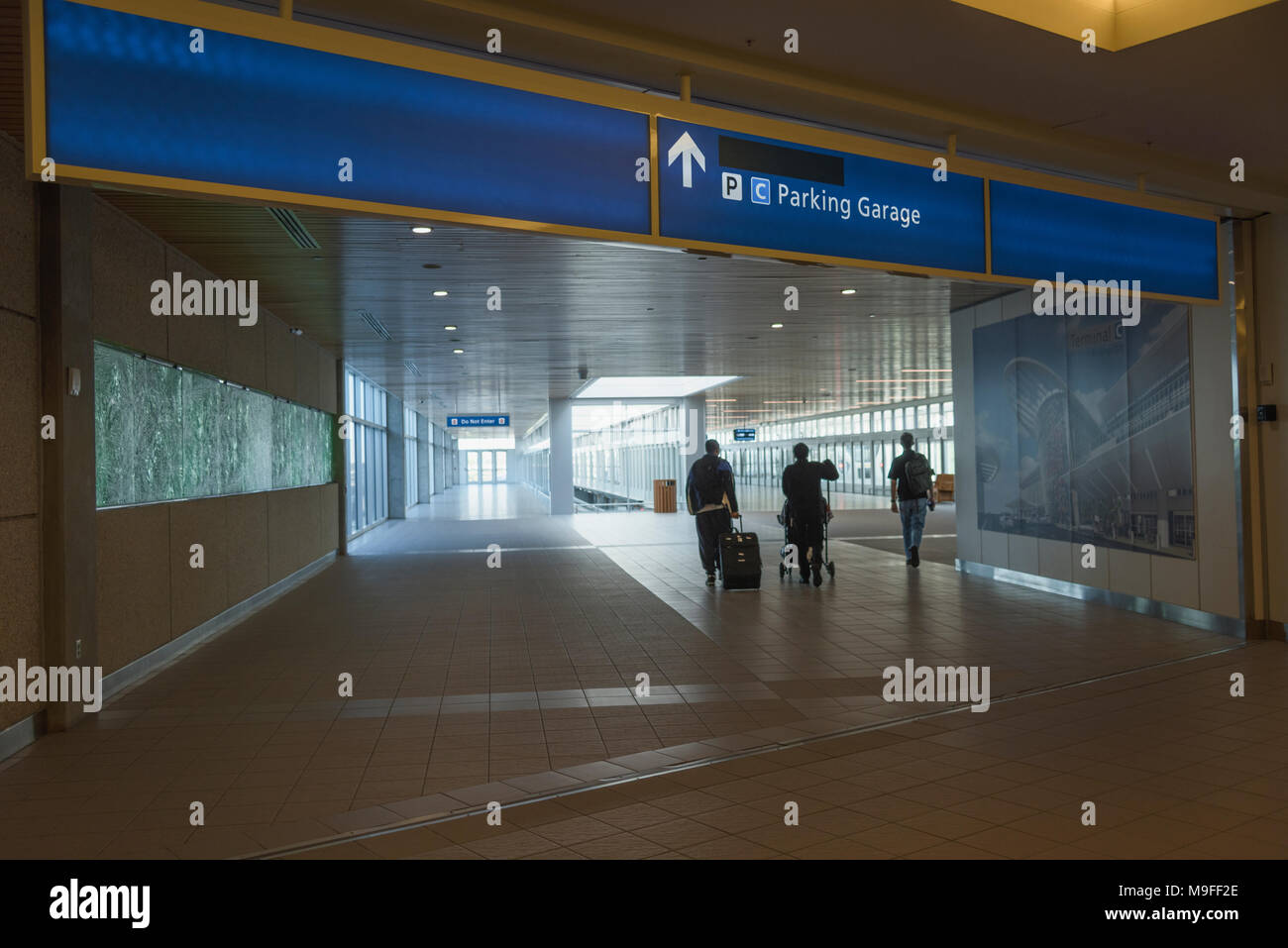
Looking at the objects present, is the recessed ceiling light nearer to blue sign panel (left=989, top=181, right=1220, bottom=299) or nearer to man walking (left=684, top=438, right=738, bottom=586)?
man walking (left=684, top=438, right=738, bottom=586)

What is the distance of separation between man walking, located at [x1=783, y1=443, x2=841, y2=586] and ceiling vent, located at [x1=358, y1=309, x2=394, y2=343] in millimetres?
5395

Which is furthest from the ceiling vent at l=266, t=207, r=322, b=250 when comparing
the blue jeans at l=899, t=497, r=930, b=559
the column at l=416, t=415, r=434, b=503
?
the column at l=416, t=415, r=434, b=503

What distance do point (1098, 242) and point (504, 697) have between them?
435cm

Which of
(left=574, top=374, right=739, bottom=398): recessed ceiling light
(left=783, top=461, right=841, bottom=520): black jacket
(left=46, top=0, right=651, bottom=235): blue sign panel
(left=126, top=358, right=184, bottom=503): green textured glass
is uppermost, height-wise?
(left=574, top=374, right=739, bottom=398): recessed ceiling light

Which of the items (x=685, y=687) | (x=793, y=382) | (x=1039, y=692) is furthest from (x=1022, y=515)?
(x=793, y=382)

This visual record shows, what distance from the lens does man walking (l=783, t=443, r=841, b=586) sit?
10984 mm

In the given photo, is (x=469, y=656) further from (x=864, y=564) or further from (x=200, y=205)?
(x=864, y=564)

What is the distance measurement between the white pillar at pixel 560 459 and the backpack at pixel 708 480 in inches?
593

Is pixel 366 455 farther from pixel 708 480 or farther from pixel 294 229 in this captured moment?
pixel 294 229

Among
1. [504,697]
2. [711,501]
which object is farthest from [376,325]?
[504,697]

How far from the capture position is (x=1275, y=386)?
24.2ft

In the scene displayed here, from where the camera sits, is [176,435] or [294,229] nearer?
[294,229]

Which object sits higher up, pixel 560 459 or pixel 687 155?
pixel 687 155
